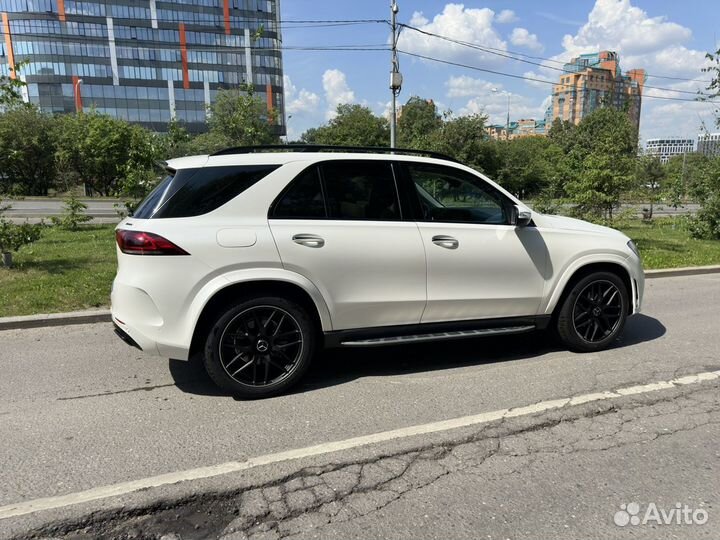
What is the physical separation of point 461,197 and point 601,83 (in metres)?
46.6

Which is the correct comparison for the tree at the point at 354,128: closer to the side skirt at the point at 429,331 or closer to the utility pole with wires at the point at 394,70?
the utility pole with wires at the point at 394,70

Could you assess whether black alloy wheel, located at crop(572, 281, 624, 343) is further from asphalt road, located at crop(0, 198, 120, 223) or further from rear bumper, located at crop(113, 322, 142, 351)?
asphalt road, located at crop(0, 198, 120, 223)

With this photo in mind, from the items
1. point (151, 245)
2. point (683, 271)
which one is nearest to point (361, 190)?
point (151, 245)

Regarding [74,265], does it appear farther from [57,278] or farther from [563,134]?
[563,134]

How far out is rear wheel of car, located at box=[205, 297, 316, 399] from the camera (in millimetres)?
3857

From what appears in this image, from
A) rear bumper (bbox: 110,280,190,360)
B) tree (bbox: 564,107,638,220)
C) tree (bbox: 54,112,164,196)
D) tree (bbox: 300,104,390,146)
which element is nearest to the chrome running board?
rear bumper (bbox: 110,280,190,360)

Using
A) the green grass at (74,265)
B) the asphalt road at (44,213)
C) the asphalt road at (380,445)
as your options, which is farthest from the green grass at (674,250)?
the asphalt road at (44,213)

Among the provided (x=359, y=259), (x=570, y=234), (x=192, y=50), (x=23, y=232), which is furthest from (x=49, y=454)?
(x=192, y=50)

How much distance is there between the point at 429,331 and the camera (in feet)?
14.4

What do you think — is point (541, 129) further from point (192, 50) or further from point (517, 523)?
point (517, 523)

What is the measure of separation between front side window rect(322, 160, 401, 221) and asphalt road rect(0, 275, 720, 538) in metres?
1.42

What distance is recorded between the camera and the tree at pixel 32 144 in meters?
43.4

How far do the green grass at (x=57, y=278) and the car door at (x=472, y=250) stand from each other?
444 centimetres

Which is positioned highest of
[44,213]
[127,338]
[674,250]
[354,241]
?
[354,241]
